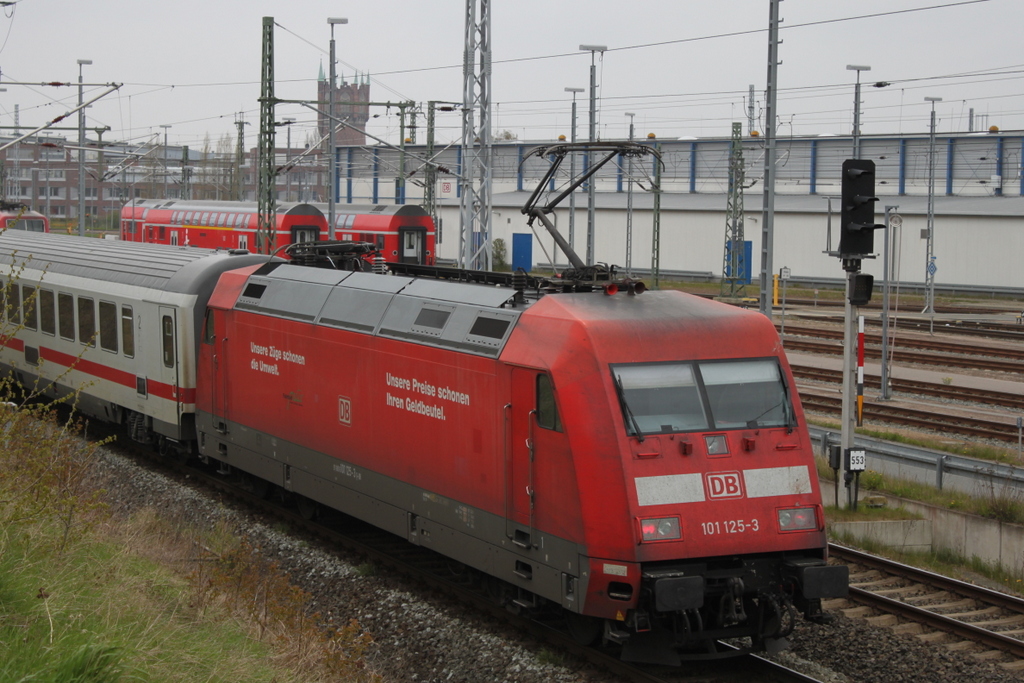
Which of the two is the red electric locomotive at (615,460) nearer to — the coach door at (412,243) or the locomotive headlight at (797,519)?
the locomotive headlight at (797,519)

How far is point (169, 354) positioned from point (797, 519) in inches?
420

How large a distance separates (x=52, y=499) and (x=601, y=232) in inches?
1937

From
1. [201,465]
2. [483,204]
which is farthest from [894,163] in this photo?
[201,465]

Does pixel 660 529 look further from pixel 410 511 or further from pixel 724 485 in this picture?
pixel 410 511

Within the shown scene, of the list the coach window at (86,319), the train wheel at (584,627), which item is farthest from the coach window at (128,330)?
the train wheel at (584,627)

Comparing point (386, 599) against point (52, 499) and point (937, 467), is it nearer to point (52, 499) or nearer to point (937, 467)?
point (52, 499)

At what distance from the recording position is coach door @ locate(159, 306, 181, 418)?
51.8 ft

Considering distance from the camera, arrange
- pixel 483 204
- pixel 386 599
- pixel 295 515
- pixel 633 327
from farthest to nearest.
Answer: pixel 483 204
pixel 295 515
pixel 386 599
pixel 633 327

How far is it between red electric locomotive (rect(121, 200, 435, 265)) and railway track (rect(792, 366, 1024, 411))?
18.1m

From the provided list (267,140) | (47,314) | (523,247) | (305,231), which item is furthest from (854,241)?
(523,247)

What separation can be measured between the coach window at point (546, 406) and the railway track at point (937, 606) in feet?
13.1

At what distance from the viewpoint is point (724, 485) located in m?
8.45

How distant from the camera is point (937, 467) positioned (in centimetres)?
1542

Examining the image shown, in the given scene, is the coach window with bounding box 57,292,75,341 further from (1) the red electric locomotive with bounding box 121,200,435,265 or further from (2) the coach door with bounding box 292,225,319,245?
(2) the coach door with bounding box 292,225,319,245
